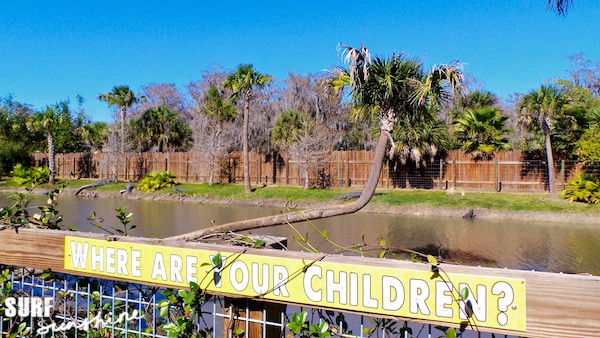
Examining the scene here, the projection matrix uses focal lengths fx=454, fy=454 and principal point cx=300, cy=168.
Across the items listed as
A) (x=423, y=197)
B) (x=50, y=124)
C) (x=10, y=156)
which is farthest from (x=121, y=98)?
(x=423, y=197)

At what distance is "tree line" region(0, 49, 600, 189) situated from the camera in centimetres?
880

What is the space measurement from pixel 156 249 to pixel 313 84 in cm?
4033

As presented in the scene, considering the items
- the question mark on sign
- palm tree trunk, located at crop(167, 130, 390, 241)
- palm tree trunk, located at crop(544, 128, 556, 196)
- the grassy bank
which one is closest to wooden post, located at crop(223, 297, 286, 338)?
palm tree trunk, located at crop(167, 130, 390, 241)

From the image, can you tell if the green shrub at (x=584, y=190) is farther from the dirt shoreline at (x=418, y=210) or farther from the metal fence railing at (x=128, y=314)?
the metal fence railing at (x=128, y=314)

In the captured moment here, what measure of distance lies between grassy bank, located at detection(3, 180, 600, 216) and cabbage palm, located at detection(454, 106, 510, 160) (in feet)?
9.30

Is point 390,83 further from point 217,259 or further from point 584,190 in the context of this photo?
point 584,190

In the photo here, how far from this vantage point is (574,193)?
19.6m

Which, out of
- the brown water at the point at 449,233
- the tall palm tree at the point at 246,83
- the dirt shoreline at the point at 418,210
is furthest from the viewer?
the tall palm tree at the point at 246,83

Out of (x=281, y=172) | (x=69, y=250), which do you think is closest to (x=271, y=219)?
(x=69, y=250)

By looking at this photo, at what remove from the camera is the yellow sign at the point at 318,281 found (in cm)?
154

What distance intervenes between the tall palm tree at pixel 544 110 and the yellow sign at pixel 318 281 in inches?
843

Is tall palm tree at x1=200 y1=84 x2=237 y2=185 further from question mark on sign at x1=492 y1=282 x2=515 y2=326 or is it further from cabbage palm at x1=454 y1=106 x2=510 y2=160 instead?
question mark on sign at x1=492 y1=282 x2=515 y2=326

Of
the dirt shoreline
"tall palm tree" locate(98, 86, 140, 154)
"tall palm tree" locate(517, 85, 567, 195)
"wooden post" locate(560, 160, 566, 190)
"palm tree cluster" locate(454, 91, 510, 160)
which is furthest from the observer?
"tall palm tree" locate(98, 86, 140, 154)

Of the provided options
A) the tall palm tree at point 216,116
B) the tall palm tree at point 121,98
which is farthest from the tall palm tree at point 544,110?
the tall palm tree at point 121,98
